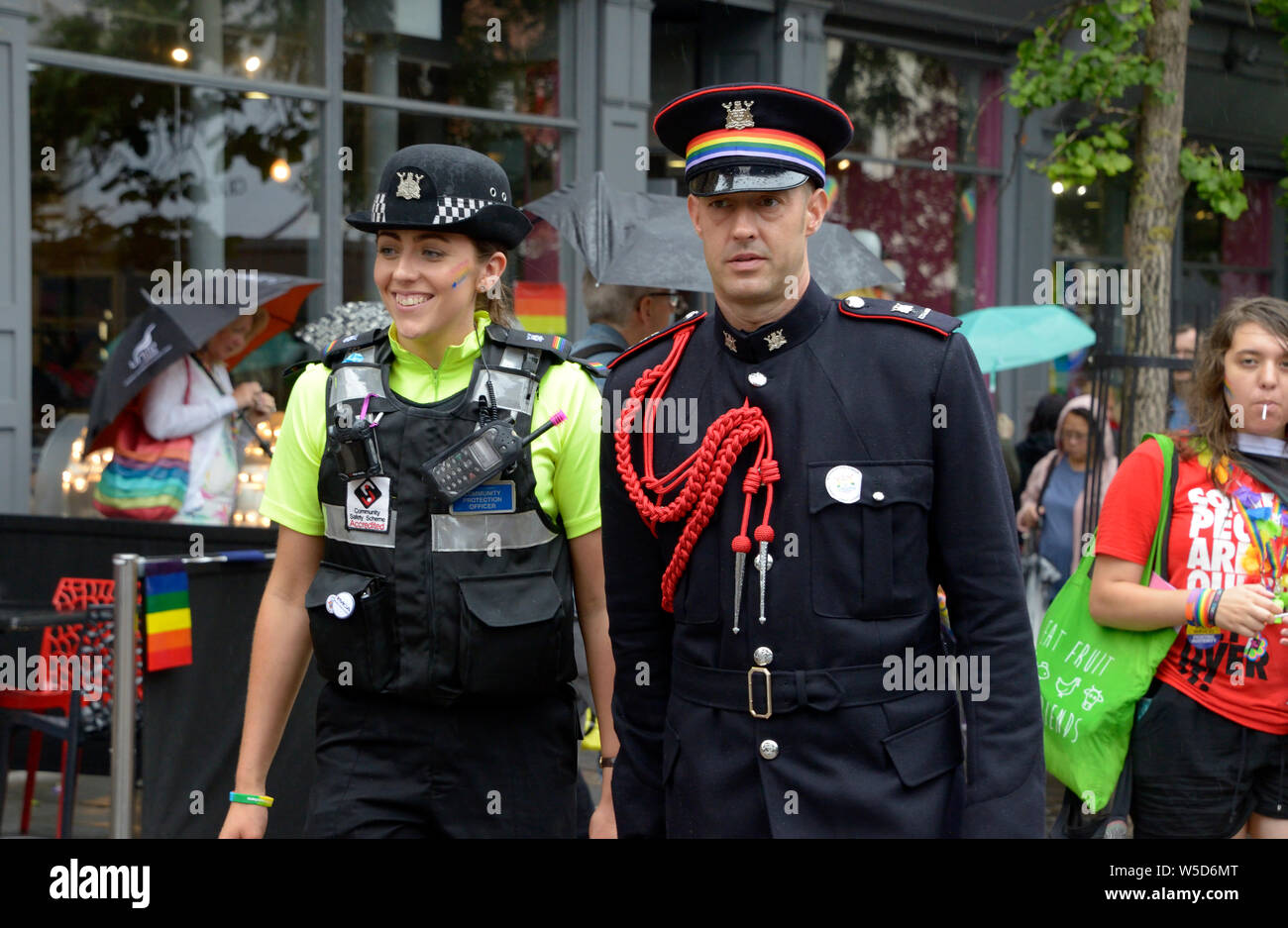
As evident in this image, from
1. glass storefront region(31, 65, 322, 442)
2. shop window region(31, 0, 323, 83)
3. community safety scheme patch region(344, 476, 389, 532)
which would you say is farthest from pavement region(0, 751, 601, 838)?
shop window region(31, 0, 323, 83)

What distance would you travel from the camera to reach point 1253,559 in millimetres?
4129

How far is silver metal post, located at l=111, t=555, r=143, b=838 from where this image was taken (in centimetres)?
462

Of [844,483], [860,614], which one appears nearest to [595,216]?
[844,483]

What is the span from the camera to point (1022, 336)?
29.1 feet

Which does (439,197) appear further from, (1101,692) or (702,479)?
(1101,692)

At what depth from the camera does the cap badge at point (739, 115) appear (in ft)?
9.56

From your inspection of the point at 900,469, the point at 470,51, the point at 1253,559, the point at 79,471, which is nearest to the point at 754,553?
the point at 900,469

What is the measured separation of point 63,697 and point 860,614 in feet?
13.1

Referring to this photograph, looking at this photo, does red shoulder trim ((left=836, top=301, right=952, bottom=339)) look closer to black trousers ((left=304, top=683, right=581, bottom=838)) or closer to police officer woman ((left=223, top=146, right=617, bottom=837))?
police officer woman ((left=223, top=146, right=617, bottom=837))

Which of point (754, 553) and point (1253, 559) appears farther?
point (1253, 559)

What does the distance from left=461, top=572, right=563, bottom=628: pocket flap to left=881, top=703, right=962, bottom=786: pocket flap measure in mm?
961

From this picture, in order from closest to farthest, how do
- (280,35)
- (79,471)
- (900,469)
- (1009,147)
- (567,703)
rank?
1. (900,469)
2. (567,703)
3. (79,471)
4. (280,35)
5. (1009,147)
